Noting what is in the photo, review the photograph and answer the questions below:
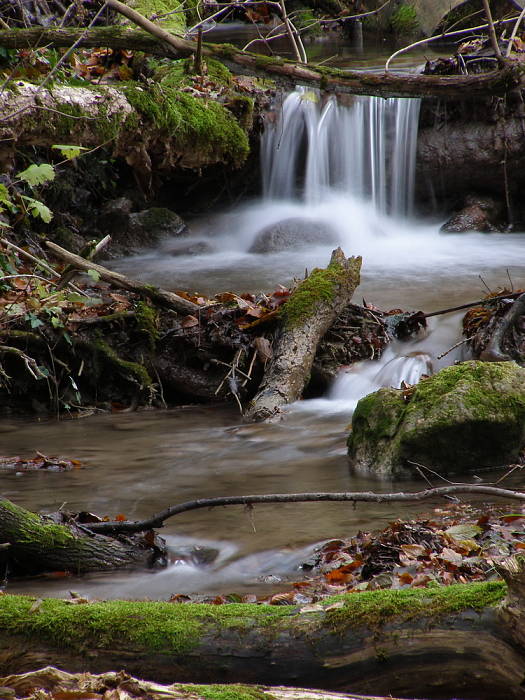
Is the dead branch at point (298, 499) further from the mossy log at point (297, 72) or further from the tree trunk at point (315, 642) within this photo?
the mossy log at point (297, 72)

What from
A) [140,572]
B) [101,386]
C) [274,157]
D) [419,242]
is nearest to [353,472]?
[140,572]

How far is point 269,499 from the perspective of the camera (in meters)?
3.19

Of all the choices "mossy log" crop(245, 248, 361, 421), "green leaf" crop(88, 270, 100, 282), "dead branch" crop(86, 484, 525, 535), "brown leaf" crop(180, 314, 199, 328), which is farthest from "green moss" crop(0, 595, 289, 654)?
"brown leaf" crop(180, 314, 199, 328)

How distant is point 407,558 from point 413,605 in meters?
1.40

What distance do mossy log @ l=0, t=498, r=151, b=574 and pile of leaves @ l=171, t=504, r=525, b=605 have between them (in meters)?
0.47

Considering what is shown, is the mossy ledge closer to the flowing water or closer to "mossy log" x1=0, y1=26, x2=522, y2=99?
the flowing water

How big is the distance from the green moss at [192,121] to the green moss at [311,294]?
3.61 metres

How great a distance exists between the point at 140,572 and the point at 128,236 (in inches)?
384

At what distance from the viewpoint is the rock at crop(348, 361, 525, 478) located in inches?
198

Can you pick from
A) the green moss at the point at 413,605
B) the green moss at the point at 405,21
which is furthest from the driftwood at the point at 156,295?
the green moss at the point at 405,21

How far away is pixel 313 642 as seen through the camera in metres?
2.21

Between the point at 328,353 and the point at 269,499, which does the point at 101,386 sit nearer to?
the point at 328,353

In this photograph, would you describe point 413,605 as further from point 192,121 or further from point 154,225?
point 154,225

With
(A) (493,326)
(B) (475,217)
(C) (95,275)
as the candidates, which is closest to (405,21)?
(B) (475,217)
